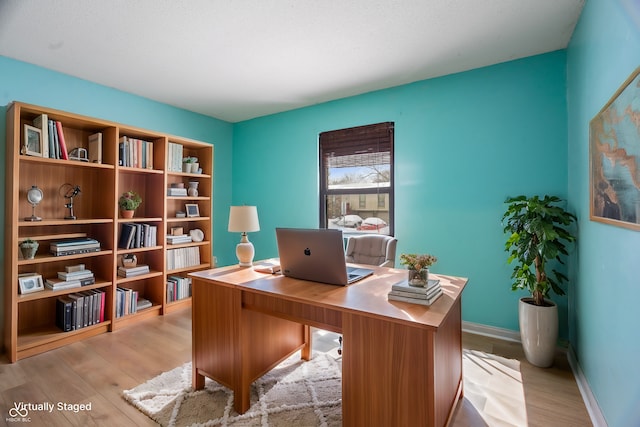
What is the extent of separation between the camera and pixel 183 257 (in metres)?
3.57

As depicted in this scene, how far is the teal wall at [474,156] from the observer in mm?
2506

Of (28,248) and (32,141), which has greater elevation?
(32,141)

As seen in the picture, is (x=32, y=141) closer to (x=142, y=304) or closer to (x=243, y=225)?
(x=142, y=304)

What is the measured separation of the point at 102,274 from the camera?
3.01 m

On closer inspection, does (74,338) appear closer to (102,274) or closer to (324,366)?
(102,274)

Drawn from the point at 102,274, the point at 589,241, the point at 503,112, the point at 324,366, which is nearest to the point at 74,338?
the point at 102,274

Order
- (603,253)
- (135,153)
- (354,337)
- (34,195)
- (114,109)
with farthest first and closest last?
(114,109) → (135,153) → (34,195) → (603,253) → (354,337)

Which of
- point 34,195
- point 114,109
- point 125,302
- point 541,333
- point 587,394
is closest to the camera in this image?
point 587,394

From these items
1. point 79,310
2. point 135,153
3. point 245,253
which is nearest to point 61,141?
point 135,153

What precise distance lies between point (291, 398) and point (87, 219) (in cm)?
258

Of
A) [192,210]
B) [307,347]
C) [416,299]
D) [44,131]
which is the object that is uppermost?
[44,131]

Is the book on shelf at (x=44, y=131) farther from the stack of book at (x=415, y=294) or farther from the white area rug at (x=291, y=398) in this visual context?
the stack of book at (x=415, y=294)

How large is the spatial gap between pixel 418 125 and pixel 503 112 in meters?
0.75

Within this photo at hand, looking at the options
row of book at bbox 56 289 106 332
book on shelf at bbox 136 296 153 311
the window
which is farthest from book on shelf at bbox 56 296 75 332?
the window
